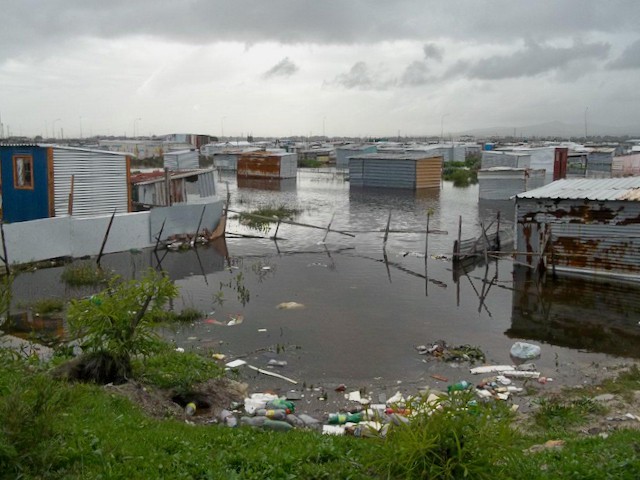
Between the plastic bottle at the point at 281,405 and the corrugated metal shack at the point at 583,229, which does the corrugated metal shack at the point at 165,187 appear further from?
the plastic bottle at the point at 281,405

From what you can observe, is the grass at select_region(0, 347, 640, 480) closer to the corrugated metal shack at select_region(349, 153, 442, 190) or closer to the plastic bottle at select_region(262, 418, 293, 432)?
the plastic bottle at select_region(262, 418, 293, 432)

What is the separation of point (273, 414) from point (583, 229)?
12.5m

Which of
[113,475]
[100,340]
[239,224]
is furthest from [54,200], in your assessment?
[113,475]

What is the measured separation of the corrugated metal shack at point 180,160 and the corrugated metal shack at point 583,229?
83.4 ft

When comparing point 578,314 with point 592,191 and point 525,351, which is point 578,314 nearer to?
point 525,351

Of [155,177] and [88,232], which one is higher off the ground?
[155,177]

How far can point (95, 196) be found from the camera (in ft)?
69.8

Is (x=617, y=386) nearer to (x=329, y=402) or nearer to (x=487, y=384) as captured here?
(x=487, y=384)

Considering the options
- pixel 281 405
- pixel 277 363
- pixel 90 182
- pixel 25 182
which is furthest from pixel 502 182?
pixel 281 405

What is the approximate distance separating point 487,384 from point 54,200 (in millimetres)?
15239

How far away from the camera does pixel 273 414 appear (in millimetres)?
8406

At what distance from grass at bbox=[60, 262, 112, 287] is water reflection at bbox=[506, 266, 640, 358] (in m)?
10.6

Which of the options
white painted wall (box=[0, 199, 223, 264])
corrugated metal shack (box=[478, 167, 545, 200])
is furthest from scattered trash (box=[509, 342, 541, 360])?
corrugated metal shack (box=[478, 167, 545, 200])

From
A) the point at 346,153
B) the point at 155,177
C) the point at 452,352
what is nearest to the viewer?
the point at 452,352
